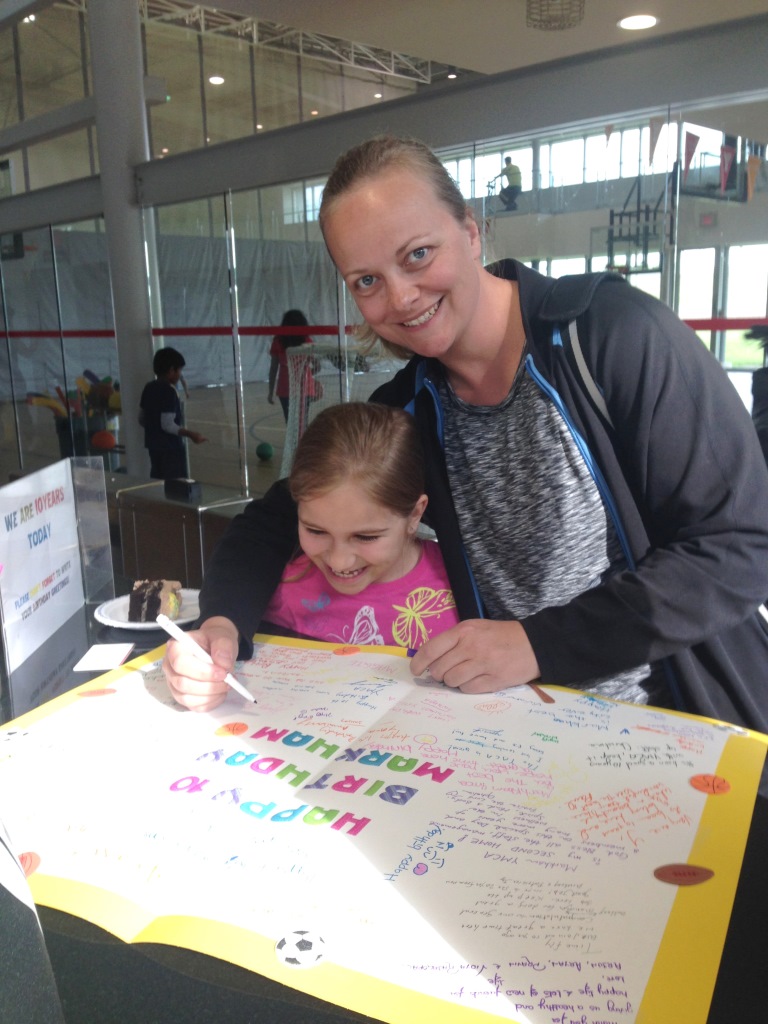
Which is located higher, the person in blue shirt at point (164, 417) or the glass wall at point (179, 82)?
the glass wall at point (179, 82)

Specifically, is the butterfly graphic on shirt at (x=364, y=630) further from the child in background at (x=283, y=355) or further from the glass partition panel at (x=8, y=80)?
the glass partition panel at (x=8, y=80)

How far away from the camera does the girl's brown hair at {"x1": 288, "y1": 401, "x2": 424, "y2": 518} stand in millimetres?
1438

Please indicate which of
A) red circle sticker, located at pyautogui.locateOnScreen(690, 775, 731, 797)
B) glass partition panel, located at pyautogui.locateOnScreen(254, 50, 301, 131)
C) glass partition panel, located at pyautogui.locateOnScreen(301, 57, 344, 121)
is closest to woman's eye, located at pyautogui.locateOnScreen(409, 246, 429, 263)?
red circle sticker, located at pyautogui.locateOnScreen(690, 775, 731, 797)

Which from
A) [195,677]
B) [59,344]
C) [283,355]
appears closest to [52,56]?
[59,344]

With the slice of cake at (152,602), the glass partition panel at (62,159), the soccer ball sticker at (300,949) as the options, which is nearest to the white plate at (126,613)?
the slice of cake at (152,602)

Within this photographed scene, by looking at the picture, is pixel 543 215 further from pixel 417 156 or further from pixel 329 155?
pixel 417 156

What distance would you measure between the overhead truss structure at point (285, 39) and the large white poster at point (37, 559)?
12.2 metres

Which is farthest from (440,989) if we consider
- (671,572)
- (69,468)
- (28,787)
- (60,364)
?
(60,364)

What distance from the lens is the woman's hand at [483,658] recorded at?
105 centimetres

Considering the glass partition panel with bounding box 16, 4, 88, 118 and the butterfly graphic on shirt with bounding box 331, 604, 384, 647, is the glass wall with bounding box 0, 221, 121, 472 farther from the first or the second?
the butterfly graphic on shirt with bounding box 331, 604, 384, 647

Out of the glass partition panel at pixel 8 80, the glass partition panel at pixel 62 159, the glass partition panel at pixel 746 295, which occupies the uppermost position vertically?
the glass partition panel at pixel 8 80

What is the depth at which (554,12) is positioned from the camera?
4930mm

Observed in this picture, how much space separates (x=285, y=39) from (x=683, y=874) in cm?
1540

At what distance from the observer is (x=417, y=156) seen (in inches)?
47.3
